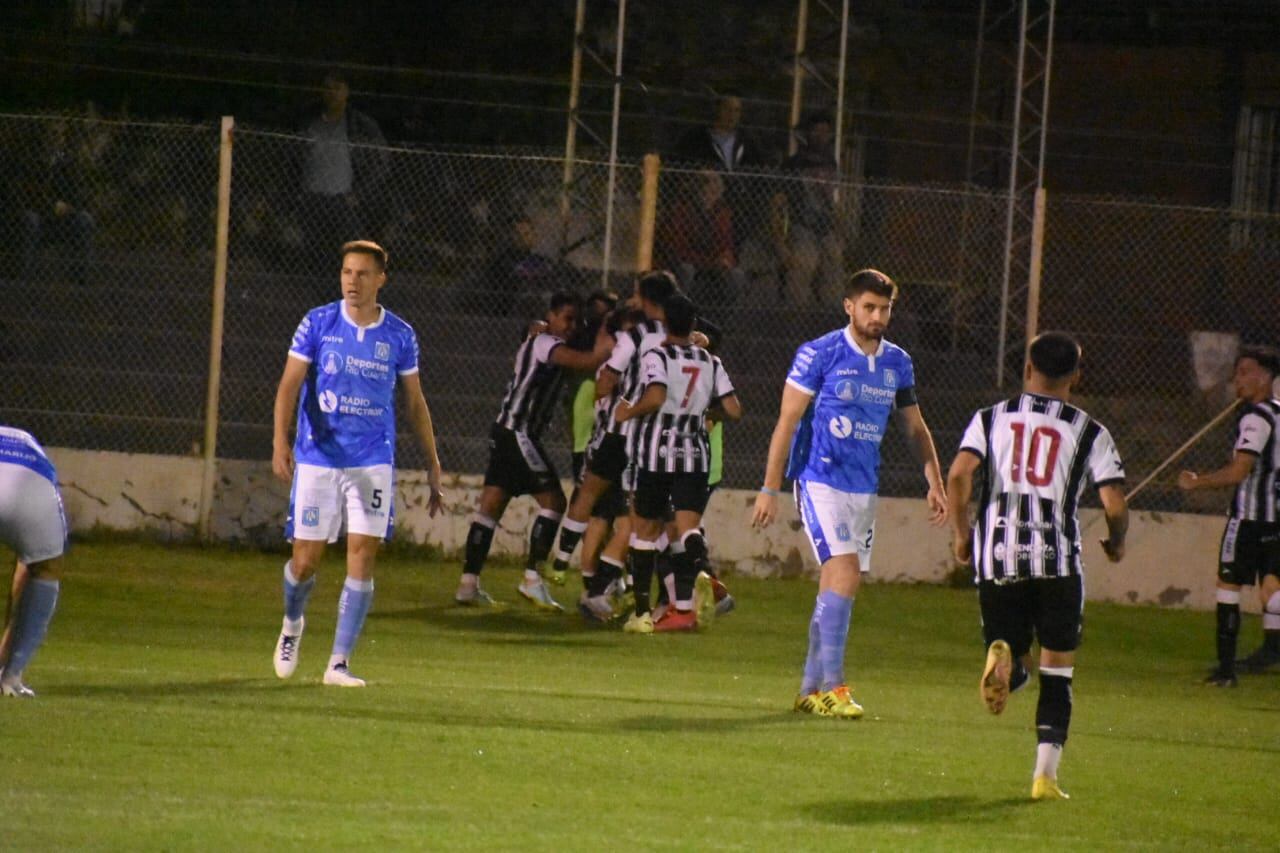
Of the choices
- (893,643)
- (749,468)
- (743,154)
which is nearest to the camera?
(893,643)

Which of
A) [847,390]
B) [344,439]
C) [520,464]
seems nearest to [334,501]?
[344,439]

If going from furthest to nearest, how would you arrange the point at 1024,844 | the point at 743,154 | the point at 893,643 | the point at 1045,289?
the point at 1045,289
the point at 743,154
the point at 893,643
the point at 1024,844

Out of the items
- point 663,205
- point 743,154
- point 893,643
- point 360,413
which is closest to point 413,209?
point 663,205

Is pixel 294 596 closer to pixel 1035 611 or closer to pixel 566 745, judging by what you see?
pixel 566 745

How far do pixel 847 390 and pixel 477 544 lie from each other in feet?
16.3

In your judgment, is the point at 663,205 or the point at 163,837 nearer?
the point at 163,837

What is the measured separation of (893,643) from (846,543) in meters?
4.15

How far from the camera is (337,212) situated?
655 inches

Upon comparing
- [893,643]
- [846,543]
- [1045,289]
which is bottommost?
[893,643]

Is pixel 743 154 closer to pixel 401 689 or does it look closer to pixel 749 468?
pixel 749 468

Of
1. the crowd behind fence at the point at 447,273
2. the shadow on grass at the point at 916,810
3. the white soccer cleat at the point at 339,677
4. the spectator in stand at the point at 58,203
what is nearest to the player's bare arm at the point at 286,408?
the white soccer cleat at the point at 339,677

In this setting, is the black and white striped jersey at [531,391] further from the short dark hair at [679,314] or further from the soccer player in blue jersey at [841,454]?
the soccer player in blue jersey at [841,454]

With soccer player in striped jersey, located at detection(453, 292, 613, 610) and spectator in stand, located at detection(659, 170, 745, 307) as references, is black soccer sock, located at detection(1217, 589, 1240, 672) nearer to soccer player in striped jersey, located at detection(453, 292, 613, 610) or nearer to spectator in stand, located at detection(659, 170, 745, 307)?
soccer player in striped jersey, located at detection(453, 292, 613, 610)

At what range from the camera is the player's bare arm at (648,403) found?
1211cm
